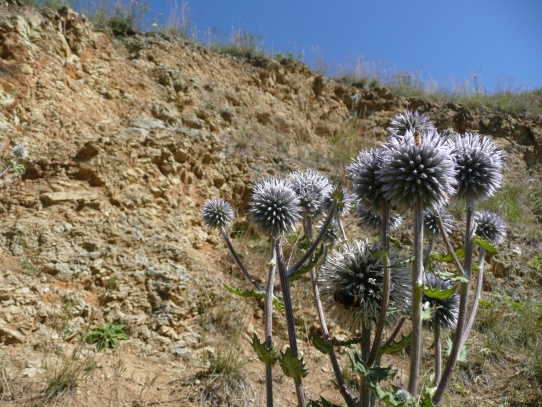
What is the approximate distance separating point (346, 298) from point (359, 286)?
0.12 meters

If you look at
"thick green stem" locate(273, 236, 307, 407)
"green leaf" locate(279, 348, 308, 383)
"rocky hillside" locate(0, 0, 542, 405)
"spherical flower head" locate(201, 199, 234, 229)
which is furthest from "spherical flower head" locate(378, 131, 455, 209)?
"rocky hillside" locate(0, 0, 542, 405)

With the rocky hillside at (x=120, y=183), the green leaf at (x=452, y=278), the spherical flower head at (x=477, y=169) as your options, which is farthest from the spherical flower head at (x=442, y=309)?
the rocky hillside at (x=120, y=183)

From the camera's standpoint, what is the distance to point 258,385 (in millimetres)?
3979

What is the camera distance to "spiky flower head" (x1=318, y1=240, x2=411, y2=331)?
6.29 ft

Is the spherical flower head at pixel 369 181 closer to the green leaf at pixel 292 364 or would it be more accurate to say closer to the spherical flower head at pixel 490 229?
the green leaf at pixel 292 364

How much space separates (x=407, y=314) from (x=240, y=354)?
2.82 m

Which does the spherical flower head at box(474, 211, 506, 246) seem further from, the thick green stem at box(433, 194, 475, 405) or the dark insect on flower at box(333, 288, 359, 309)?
the dark insect on flower at box(333, 288, 359, 309)

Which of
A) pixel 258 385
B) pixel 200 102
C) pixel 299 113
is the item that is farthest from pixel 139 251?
pixel 299 113

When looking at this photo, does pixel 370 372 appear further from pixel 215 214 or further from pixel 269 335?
pixel 215 214

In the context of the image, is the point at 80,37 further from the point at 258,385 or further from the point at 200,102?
the point at 258,385

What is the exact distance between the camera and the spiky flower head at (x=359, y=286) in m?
1.92

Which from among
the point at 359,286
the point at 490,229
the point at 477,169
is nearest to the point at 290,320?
the point at 359,286

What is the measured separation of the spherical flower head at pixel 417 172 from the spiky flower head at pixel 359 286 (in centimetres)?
40

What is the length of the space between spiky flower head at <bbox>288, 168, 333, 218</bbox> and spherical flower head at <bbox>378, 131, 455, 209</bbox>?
3.58 feet
